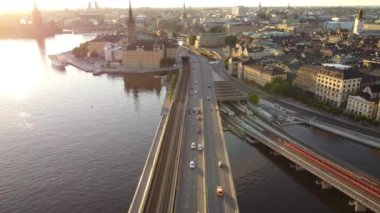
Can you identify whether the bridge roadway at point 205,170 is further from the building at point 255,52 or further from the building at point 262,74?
the building at point 255,52

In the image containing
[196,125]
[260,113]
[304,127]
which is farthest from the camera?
[260,113]

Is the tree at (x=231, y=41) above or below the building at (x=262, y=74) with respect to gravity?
above

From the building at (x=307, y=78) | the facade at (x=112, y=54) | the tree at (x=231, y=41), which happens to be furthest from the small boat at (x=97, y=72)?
the tree at (x=231, y=41)

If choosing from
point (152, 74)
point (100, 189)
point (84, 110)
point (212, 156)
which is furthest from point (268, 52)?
point (100, 189)

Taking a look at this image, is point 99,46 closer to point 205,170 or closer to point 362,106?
point 362,106

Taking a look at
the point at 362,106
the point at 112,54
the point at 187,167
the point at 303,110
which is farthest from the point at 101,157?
the point at 112,54

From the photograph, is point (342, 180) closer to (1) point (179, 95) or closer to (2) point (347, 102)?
(2) point (347, 102)

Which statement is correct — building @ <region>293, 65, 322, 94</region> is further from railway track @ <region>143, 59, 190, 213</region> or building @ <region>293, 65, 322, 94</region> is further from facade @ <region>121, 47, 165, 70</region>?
facade @ <region>121, 47, 165, 70</region>

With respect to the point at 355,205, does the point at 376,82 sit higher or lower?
higher
